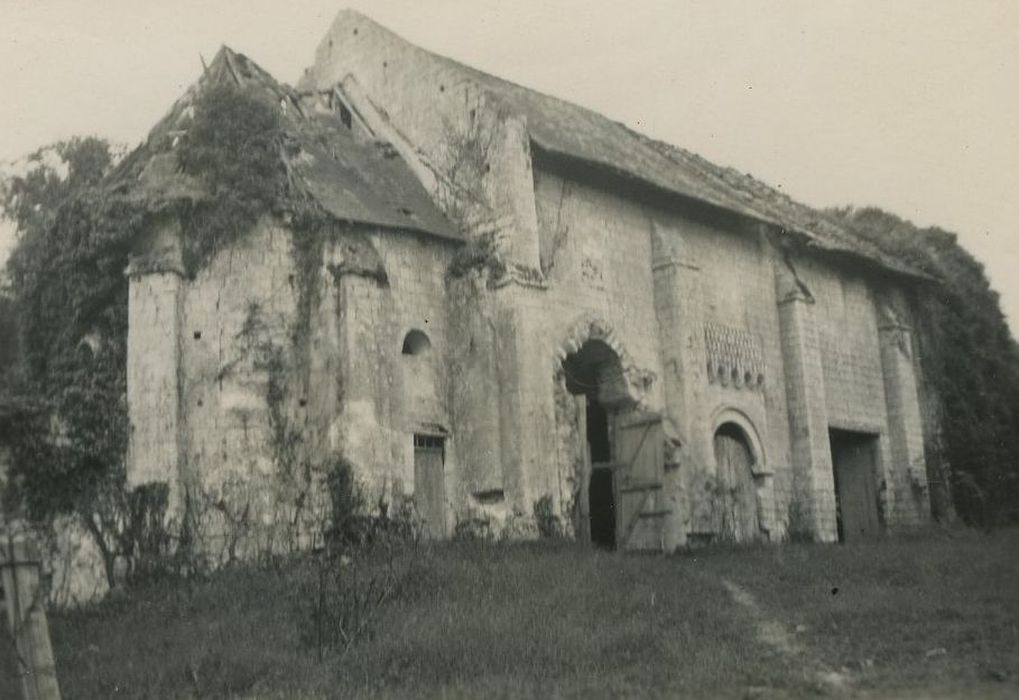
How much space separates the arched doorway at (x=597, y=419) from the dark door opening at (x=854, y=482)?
6.64 m

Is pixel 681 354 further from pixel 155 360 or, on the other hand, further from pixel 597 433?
pixel 155 360

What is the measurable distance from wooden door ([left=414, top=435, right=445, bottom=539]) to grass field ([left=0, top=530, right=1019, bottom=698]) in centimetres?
154

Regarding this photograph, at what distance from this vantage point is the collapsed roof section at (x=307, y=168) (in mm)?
17797

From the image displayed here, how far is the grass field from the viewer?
10203mm

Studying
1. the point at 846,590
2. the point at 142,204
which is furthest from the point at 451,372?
the point at 846,590

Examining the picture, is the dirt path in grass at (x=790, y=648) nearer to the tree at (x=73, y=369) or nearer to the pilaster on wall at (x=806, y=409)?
the pilaster on wall at (x=806, y=409)

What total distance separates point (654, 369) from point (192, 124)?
9.24 meters

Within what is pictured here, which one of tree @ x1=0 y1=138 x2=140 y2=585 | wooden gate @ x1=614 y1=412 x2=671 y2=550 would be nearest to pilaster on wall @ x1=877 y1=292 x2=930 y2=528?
wooden gate @ x1=614 y1=412 x2=671 y2=550

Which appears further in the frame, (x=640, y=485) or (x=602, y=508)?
(x=602, y=508)

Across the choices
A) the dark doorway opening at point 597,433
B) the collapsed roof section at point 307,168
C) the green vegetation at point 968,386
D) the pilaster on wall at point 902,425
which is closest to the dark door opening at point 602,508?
the dark doorway opening at point 597,433

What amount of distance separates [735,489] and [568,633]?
10.5 metres

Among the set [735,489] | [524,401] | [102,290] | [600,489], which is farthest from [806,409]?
[102,290]

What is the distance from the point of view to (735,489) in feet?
70.8

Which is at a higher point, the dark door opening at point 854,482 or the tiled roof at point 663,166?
the tiled roof at point 663,166
